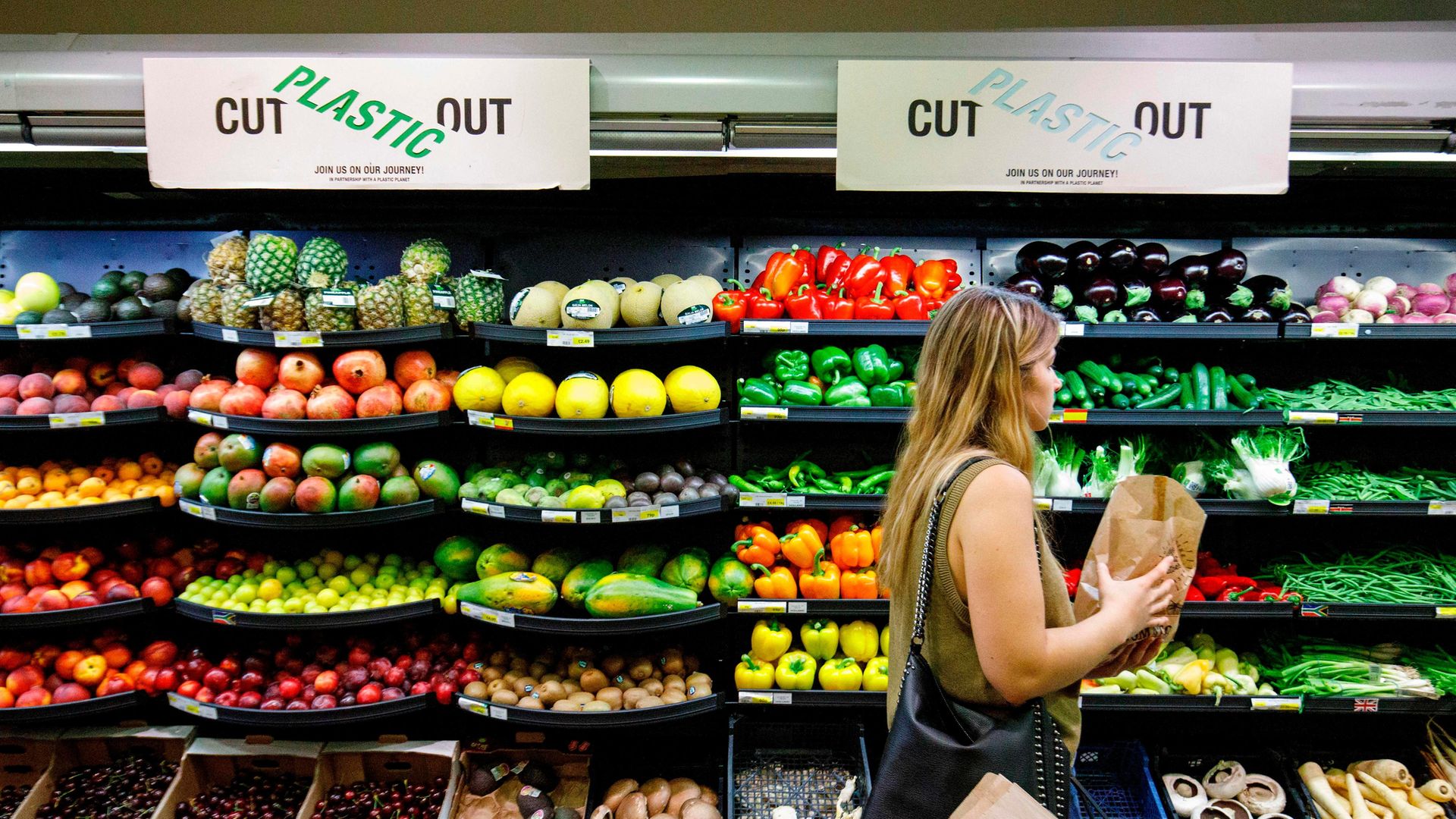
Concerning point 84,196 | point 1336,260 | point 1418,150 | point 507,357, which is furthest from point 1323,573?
point 84,196

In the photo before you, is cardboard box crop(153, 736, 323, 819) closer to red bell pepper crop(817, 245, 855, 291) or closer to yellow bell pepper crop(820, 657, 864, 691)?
yellow bell pepper crop(820, 657, 864, 691)

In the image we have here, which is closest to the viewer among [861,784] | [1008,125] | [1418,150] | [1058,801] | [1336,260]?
[1058,801]

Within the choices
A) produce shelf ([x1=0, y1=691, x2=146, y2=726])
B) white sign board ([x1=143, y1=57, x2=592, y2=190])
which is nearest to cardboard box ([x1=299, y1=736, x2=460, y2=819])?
produce shelf ([x1=0, y1=691, x2=146, y2=726])

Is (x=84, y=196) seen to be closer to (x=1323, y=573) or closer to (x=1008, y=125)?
(x=1008, y=125)

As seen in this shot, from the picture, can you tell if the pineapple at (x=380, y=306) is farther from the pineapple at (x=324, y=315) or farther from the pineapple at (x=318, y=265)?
the pineapple at (x=318, y=265)

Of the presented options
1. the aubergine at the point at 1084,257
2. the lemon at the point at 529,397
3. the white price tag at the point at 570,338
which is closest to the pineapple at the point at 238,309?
the lemon at the point at 529,397

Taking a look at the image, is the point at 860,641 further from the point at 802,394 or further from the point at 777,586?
the point at 802,394

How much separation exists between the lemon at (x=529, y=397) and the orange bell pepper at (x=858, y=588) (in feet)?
4.68

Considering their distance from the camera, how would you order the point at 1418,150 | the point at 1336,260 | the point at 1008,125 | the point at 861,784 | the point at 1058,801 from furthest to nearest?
the point at 1336,260 → the point at 861,784 → the point at 1418,150 → the point at 1008,125 → the point at 1058,801

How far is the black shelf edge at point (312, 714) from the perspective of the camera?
3.01 metres

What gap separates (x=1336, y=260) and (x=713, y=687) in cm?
353

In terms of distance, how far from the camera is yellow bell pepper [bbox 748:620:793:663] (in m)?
3.12

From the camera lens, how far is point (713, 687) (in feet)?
10.8

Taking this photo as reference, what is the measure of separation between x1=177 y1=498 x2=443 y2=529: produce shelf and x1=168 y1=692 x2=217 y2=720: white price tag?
0.78 metres
